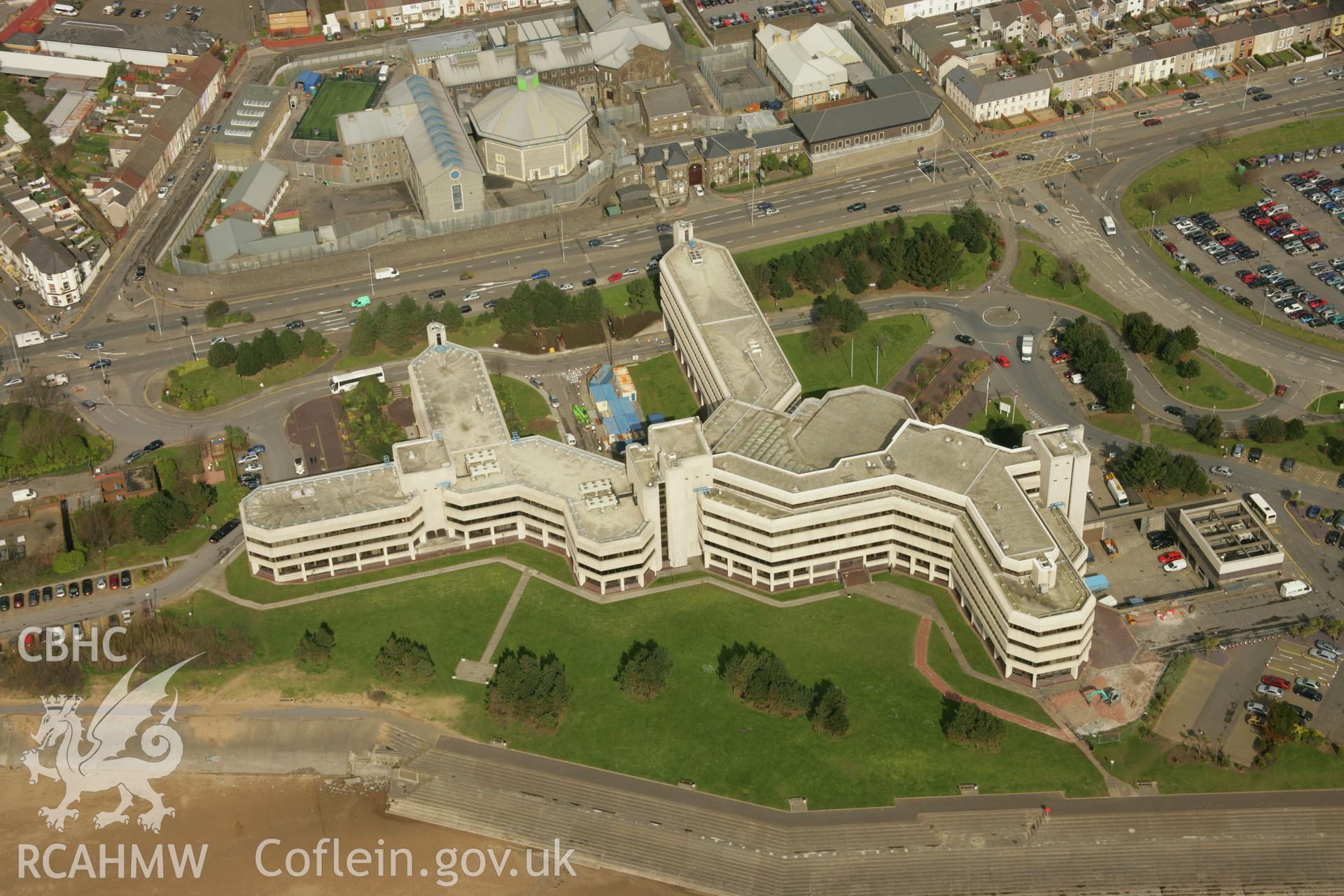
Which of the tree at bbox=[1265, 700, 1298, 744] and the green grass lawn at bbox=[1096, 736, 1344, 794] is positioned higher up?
the tree at bbox=[1265, 700, 1298, 744]

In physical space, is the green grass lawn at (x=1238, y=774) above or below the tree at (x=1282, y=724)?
below

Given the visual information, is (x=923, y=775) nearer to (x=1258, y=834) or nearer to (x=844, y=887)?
(x=844, y=887)

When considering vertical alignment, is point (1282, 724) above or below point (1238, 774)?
above

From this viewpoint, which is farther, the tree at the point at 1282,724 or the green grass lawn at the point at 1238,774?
the tree at the point at 1282,724

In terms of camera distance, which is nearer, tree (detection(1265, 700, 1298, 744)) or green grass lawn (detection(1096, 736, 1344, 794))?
green grass lawn (detection(1096, 736, 1344, 794))

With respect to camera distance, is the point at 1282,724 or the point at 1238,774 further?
the point at 1238,774

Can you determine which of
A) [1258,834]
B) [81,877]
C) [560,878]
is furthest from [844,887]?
[81,877]
